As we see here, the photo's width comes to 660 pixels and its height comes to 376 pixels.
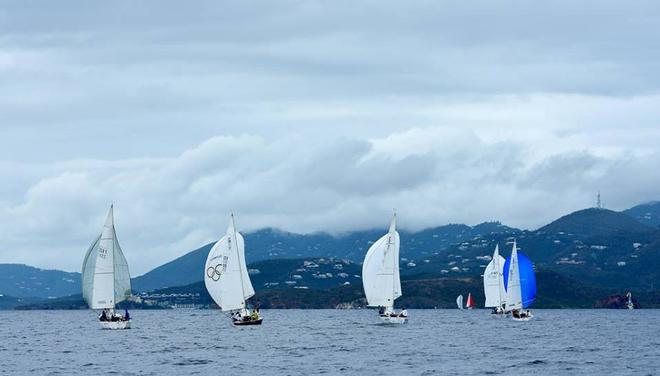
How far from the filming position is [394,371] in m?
99.1

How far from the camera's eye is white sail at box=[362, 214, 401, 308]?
183m

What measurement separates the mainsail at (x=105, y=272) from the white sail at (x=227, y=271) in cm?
1401

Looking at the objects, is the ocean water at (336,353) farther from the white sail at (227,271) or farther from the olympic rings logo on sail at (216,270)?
the olympic rings logo on sail at (216,270)

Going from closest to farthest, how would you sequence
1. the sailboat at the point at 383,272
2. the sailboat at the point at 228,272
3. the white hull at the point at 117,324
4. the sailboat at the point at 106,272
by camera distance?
the sailboat at the point at 228,272 → the sailboat at the point at 106,272 → the white hull at the point at 117,324 → the sailboat at the point at 383,272

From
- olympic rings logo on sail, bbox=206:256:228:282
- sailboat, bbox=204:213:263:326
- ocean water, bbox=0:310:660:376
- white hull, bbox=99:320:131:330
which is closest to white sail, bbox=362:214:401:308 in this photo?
ocean water, bbox=0:310:660:376

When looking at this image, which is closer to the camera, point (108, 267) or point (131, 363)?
point (131, 363)

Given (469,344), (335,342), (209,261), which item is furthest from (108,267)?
(469,344)

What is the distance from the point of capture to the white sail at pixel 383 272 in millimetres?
183375

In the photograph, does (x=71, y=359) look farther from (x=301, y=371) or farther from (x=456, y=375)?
(x=456, y=375)

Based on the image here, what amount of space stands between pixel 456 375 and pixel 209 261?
245 ft

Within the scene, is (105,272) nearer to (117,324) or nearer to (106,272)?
(106,272)

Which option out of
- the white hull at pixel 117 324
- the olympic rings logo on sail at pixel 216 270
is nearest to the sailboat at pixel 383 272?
the olympic rings logo on sail at pixel 216 270

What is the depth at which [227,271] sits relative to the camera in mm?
163375

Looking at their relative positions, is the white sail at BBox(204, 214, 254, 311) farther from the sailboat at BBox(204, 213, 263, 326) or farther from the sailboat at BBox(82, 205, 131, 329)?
the sailboat at BBox(82, 205, 131, 329)
